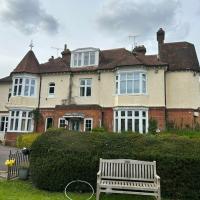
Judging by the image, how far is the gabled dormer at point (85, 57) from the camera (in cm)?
2898

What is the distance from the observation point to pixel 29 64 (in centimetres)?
3055

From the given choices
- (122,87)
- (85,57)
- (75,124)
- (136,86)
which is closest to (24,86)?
(75,124)

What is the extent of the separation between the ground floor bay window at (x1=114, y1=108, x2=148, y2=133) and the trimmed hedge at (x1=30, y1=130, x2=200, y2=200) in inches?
566

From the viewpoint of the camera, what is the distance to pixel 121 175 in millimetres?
9297

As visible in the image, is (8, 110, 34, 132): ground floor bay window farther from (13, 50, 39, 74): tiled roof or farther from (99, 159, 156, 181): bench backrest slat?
(99, 159, 156, 181): bench backrest slat

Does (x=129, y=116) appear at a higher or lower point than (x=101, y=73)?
lower

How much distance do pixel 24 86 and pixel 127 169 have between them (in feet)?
72.9

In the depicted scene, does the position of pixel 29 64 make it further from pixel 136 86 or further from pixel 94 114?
pixel 136 86

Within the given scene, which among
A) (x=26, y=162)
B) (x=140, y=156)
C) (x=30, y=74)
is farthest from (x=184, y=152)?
(x=30, y=74)

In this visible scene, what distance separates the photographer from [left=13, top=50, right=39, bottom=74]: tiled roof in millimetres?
29797

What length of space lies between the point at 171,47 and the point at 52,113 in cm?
1457

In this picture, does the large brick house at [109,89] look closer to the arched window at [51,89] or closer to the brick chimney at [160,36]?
the arched window at [51,89]

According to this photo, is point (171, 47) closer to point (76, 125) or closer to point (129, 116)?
point (129, 116)

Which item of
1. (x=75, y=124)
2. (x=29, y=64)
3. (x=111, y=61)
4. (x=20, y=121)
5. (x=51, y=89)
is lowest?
(x=75, y=124)
